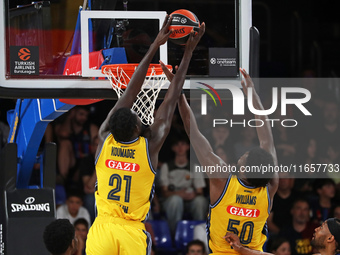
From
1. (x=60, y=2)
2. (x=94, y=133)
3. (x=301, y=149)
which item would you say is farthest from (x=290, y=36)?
(x=60, y=2)

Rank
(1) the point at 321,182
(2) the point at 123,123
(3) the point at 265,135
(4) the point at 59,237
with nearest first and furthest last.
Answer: (4) the point at 59,237
(2) the point at 123,123
(3) the point at 265,135
(1) the point at 321,182

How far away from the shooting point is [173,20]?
4.32 m

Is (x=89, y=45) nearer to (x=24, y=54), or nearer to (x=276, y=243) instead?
(x=24, y=54)

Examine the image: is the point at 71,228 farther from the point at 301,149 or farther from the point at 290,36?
the point at 290,36

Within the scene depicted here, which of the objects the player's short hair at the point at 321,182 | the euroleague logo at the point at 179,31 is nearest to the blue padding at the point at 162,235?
the player's short hair at the point at 321,182

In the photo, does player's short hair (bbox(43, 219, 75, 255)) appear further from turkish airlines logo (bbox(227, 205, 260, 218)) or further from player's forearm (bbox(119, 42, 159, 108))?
turkish airlines logo (bbox(227, 205, 260, 218))

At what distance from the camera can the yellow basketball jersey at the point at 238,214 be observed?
13.3ft

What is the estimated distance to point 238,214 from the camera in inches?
160

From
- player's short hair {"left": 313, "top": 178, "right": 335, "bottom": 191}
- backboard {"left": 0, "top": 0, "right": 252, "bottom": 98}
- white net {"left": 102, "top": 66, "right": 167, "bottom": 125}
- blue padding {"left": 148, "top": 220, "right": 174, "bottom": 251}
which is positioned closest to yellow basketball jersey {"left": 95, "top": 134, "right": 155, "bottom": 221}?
white net {"left": 102, "top": 66, "right": 167, "bottom": 125}

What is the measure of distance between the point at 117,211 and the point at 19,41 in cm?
157

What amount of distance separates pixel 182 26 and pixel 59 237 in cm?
170

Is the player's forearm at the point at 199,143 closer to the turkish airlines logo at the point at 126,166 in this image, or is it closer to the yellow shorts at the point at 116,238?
the turkish airlines logo at the point at 126,166

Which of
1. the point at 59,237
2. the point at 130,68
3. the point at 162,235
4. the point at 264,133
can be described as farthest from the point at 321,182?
the point at 59,237

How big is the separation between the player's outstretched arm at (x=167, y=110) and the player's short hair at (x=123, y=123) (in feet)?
0.65
